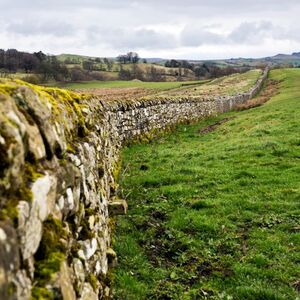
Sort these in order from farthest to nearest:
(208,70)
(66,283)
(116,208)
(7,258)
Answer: (208,70) < (116,208) < (66,283) < (7,258)

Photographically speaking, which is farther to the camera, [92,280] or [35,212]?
[92,280]

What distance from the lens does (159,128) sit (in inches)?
791

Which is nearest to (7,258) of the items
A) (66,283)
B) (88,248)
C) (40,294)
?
(40,294)

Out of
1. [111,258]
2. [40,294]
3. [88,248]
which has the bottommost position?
Answer: [111,258]

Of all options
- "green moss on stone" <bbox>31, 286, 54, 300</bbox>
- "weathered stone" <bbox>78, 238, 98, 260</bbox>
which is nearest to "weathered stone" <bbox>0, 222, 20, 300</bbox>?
"green moss on stone" <bbox>31, 286, 54, 300</bbox>

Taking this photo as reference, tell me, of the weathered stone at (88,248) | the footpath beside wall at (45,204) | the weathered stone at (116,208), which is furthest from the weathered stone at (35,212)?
the weathered stone at (116,208)

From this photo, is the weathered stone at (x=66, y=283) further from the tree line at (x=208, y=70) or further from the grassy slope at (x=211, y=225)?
the tree line at (x=208, y=70)

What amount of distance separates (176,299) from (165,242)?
1818 millimetres

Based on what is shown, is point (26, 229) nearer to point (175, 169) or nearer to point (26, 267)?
point (26, 267)

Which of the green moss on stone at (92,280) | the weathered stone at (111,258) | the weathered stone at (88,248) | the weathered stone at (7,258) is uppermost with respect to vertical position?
the weathered stone at (7,258)

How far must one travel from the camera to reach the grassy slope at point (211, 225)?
6.35m

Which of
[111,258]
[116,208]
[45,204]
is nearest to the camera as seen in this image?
[45,204]

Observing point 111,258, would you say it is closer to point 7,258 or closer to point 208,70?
point 7,258

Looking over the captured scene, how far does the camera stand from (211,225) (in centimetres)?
831
